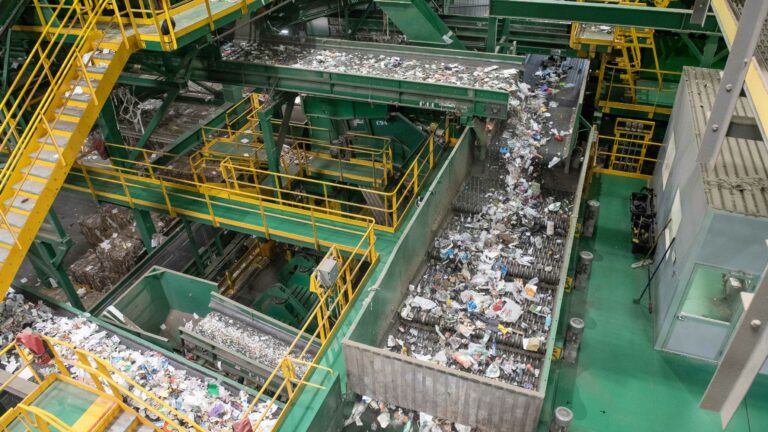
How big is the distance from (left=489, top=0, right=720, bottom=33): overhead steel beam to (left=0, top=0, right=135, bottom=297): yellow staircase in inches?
243

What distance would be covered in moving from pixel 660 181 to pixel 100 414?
952 centimetres

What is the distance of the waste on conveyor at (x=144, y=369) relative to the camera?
5.89 m

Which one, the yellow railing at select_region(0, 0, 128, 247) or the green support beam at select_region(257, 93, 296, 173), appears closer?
the yellow railing at select_region(0, 0, 128, 247)

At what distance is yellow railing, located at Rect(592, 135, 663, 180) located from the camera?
11078 millimetres

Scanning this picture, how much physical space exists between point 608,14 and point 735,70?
4743 millimetres

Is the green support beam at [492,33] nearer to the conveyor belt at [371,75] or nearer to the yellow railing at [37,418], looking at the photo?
the conveyor belt at [371,75]

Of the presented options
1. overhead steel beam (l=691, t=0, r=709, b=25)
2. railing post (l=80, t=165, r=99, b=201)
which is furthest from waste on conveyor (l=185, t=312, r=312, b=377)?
overhead steel beam (l=691, t=0, r=709, b=25)

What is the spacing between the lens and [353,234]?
27.6 ft

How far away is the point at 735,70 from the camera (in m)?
3.67

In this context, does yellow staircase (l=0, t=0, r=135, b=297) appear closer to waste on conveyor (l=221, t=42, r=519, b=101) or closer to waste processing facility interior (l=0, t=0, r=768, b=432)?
waste processing facility interior (l=0, t=0, r=768, b=432)

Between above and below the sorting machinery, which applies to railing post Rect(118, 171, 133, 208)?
above

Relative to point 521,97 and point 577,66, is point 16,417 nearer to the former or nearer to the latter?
point 521,97

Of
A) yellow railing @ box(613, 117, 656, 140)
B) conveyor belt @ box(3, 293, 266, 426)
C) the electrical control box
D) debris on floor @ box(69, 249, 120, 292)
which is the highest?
the electrical control box

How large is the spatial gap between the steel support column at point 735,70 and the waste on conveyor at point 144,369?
5213 mm
